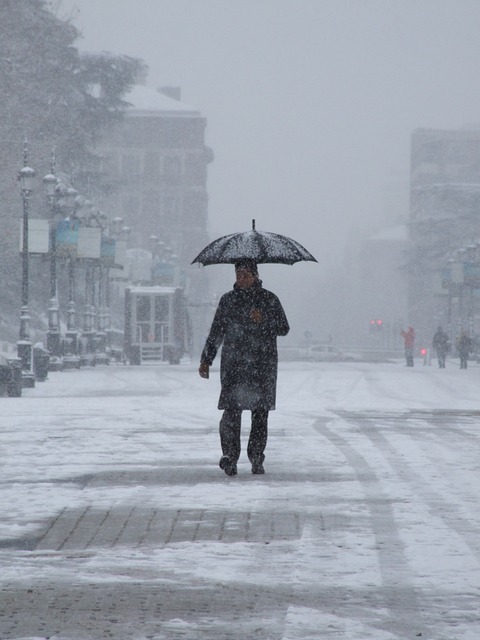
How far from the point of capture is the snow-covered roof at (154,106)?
440 feet

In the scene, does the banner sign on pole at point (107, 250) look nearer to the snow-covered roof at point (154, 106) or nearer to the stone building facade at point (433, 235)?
the stone building facade at point (433, 235)

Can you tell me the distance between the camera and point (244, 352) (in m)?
11.2

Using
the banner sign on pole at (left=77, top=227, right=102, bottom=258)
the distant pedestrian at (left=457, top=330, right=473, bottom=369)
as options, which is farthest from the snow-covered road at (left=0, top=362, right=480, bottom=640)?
the distant pedestrian at (left=457, top=330, right=473, bottom=369)

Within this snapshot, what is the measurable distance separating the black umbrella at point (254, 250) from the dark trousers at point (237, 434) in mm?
1179

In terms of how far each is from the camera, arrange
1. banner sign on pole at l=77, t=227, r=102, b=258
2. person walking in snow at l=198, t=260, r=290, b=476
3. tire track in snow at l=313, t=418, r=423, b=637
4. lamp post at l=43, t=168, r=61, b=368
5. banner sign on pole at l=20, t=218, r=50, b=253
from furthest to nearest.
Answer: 1. banner sign on pole at l=77, t=227, r=102, b=258
2. lamp post at l=43, t=168, r=61, b=368
3. banner sign on pole at l=20, t=218, r=50, b=253
4. person walking in snow at l=198, t=260, r=290, b=476
5. tire track in snow at l=313, t=418, r=423, b=637

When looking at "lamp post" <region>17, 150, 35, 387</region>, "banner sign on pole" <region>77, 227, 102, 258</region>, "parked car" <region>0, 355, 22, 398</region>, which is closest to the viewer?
"parked car" <region>0, 355, 22, 398</region>

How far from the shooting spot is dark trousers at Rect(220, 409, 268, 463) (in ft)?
36.7

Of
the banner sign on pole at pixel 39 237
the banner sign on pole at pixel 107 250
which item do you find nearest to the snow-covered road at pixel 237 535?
the banner sign on pole at pixel 39 237

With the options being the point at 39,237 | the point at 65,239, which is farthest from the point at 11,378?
the point at 65,239

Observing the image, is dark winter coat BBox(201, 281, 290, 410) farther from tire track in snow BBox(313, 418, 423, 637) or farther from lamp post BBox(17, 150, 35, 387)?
lamp post BBox(17, 150, 35, 387)

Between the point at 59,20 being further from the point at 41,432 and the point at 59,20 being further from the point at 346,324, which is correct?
the point at 346,324

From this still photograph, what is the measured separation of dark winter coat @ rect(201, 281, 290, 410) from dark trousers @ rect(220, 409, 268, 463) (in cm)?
8

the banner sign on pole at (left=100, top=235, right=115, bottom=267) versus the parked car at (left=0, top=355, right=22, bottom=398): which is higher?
the banner sign on pole at (left=100, top=235, right=115, bottom=267)

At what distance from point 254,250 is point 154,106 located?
411 feet
